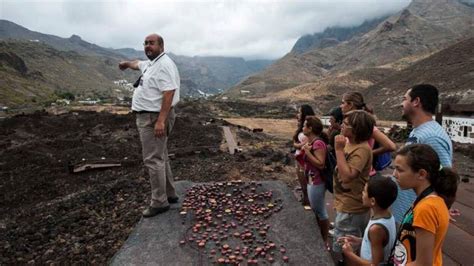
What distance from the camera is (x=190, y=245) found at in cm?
397

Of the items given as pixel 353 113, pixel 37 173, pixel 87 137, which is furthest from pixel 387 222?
pixel 87 137

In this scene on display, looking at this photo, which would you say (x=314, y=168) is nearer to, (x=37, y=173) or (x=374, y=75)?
(x=37, y=173)

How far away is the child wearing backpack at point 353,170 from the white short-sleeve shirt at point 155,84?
212cm

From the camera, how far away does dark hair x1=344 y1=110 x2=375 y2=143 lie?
3.66 meters

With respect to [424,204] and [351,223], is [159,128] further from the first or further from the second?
[424,204]

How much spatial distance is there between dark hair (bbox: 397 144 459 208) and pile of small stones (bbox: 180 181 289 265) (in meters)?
1.52

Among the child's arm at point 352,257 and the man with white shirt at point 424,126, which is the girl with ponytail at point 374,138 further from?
the child's arm at point 352,257

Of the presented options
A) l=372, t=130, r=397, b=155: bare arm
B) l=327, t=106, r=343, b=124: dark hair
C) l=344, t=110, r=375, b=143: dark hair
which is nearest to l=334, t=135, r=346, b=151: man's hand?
Answer: l=344, t=110, r=375, b=143: dark hair

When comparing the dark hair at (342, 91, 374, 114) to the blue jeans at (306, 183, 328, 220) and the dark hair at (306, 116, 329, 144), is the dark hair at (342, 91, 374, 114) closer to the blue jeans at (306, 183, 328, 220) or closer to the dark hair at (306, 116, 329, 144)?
the dark hair at (306, 116, 329, 144)

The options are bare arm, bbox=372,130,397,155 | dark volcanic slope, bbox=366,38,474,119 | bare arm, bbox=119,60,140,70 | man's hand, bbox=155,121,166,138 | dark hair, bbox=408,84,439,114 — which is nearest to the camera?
dark hair, bbox=408,84,439,114

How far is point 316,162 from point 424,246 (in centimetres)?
195

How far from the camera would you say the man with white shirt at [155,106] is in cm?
465

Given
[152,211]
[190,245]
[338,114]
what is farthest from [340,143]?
[152,211]

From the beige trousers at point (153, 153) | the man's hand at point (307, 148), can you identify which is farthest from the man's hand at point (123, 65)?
the man's hand at point (307, 148)
